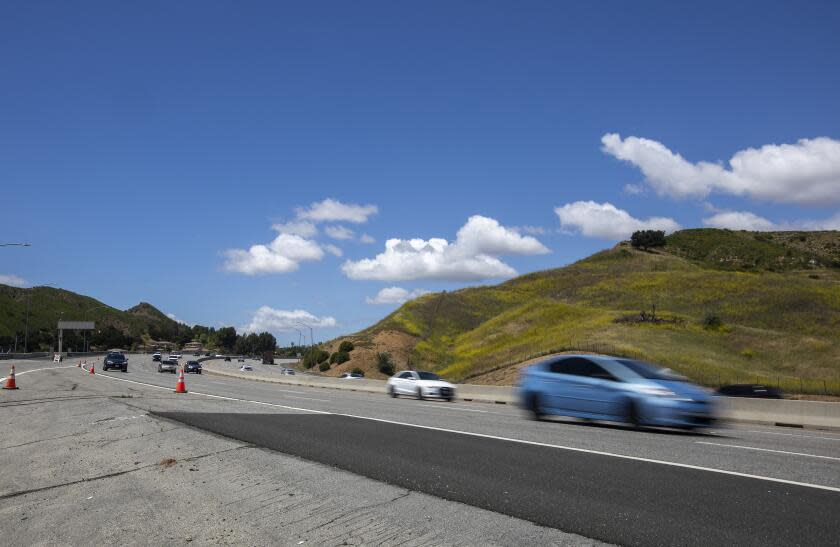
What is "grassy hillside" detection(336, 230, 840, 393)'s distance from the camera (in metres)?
55.7

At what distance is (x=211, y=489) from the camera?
821cm

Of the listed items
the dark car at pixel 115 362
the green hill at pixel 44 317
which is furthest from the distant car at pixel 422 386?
the green hill at pixel 44 317

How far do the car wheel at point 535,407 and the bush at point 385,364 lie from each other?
6932 cm

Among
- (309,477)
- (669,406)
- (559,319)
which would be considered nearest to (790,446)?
(669,406)

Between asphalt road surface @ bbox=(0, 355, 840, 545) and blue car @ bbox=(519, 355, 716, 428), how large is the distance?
390 millimetres

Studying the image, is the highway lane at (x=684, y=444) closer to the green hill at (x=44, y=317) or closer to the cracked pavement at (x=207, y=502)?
the cracked pavement at (x=207, y=502)

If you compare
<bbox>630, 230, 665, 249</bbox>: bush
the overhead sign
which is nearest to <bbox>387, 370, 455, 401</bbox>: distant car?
the overhead sign

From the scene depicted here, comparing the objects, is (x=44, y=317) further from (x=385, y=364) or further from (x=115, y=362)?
(x=115, y=362)

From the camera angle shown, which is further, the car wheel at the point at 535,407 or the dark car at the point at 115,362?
the dark car at the point at 115,362

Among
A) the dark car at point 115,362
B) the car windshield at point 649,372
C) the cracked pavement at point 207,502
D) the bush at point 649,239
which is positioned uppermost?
the bush at point 649,239

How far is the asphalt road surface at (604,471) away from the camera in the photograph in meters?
6.21

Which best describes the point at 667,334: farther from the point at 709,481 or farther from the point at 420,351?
the point at 709,481

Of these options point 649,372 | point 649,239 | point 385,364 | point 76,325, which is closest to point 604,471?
point 649,372

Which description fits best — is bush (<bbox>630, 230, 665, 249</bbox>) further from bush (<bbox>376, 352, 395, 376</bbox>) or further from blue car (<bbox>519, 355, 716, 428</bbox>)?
blue car (<bbox>519, 355, 716, 428</bbox>)
